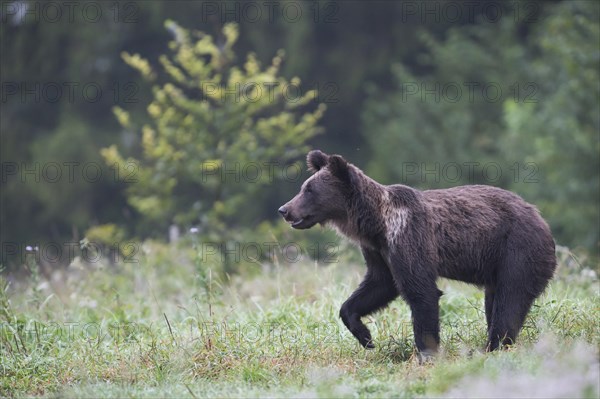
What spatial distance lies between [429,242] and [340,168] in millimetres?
1087

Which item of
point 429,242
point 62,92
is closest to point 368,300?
point 429,242

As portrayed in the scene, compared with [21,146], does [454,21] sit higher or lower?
higher

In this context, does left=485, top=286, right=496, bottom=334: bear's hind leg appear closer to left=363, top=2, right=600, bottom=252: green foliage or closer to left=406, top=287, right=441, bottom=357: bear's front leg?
left=406, top=287, right=441, bottom=357: bear's front leg

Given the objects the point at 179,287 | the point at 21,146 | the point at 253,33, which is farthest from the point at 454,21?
the point at 179,287

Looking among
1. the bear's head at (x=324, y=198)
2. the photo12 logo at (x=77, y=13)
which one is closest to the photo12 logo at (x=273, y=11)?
the photo12 logo at (x=77, y=13)

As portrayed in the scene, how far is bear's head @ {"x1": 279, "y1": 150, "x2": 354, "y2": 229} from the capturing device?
834 centimetres

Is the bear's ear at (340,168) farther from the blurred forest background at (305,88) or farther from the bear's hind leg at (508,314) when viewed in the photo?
the blurred forest background at (305,88)

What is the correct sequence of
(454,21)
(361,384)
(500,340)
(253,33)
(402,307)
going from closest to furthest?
(361,384)
(500,340)
(402,307)
(253,33)
(454,21)

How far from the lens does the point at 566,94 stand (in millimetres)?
22828

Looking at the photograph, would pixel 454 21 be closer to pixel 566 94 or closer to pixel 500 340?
pixel 566 94

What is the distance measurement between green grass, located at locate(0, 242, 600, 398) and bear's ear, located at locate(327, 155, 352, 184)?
160 cm

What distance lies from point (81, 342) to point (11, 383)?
1.04 meters

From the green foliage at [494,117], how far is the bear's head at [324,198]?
1466cm

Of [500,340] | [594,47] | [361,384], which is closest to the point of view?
[361,384]
